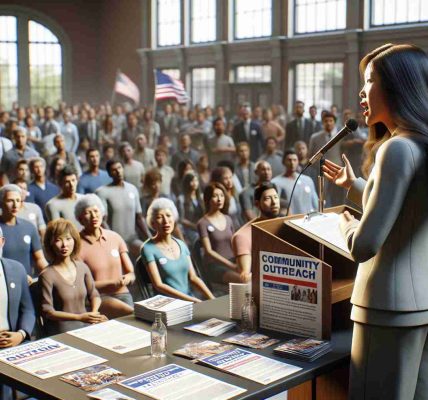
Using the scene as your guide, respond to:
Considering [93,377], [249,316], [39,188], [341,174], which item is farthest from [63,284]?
[39,188]

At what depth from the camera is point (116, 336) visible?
2912 mm

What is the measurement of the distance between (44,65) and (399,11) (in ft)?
22.2

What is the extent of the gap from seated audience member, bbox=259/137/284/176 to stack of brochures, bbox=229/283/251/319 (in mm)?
6328

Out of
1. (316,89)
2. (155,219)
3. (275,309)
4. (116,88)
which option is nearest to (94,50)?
(116,88)

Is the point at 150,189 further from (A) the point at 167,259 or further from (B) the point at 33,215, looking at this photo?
(A) the point at 167,259

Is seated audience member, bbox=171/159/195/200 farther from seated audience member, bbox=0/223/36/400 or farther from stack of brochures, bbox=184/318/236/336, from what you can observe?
stack of brochures, bbox=184/318/236/336

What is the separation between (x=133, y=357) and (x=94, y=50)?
11337 mm

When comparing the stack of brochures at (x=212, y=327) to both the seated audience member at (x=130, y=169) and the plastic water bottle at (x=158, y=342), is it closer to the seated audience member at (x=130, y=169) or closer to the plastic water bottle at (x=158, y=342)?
the plastic water bottle at (x=158, y=342)

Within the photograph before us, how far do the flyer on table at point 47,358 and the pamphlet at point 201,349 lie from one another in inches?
10.9

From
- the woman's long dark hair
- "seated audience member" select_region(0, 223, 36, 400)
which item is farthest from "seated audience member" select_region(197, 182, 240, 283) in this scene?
the woman's long dark hair

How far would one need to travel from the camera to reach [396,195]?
214 centimetres

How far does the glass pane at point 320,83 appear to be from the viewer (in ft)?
31.6

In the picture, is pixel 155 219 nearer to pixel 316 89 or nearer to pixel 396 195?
pixel 396 195

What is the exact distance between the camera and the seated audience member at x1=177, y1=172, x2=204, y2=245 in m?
7.75
